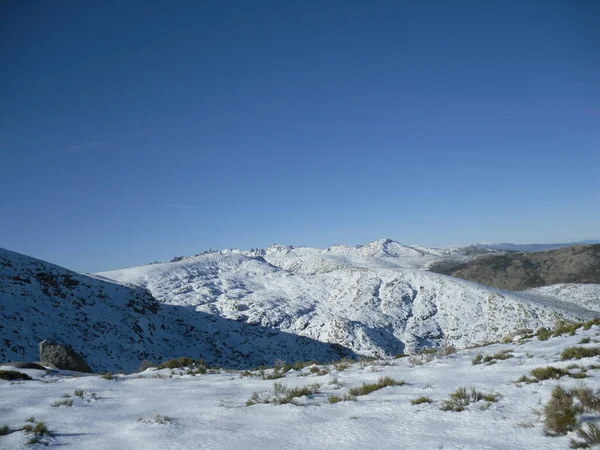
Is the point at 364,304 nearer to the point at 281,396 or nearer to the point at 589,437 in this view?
the point at 281,396

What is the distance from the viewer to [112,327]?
34688 millimetres

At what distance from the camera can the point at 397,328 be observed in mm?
49000

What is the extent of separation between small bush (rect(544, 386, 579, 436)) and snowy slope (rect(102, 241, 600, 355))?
133ft

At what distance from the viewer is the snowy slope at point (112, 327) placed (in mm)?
28984

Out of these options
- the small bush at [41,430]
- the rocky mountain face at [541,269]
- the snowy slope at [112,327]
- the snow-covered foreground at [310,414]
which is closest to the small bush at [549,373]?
the snow-covered foreground at [310,414]

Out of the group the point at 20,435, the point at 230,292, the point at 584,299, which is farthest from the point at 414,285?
the point at 20,435

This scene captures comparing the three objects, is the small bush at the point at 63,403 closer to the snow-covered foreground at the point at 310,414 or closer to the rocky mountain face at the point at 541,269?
the snow-covered foreground at the point at 310,414

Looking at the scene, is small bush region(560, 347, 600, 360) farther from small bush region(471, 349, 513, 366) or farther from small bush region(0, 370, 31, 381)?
small bush region(0, 370, 31, 381)

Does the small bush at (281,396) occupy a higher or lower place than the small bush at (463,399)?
lower

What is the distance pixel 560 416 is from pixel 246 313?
5169 cm

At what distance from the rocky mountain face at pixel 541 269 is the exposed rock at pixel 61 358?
133036mm

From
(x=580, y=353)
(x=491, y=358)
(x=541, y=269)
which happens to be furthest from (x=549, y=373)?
(x=541, y=269)

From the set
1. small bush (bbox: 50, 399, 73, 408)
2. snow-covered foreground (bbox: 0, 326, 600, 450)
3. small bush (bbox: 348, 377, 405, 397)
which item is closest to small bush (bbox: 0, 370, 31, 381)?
snow-covered foreground (bbox: 0, 326, 600, 450)

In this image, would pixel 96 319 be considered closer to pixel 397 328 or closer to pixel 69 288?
pixel 69 288
